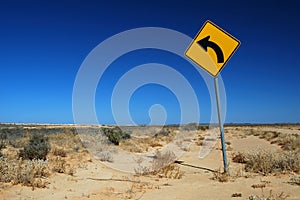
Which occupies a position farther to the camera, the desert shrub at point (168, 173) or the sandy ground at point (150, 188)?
the desert shrub at point (168, 173)

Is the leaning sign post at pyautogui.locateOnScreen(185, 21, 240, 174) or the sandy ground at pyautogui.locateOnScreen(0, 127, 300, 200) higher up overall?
the leaning sign post at pyautogui.locateOnScreen(185, 21, 240, 174)

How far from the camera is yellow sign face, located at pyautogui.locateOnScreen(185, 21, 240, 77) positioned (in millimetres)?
8164

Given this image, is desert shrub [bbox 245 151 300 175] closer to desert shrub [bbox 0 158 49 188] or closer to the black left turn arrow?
the black left turn arrow

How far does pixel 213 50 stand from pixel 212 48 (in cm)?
6

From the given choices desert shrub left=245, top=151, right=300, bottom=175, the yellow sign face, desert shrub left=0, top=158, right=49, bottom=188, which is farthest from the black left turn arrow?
desert shrub left=0, top=158, right=49, bottom=188

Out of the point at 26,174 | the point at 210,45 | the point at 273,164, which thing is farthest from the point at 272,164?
the point at 26,174

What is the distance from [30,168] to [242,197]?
5.34 metres

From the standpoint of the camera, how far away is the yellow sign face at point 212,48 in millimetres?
8164

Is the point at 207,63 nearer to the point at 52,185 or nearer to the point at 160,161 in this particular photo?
the point at 160,161

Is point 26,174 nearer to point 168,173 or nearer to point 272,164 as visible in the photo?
point 168,173

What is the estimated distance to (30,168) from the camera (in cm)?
832

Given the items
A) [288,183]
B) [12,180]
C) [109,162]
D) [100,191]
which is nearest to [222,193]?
[288,183]

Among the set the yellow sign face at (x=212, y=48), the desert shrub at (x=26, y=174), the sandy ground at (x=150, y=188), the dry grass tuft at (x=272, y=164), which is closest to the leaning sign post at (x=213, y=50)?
the yellow sign face at (x=212, y=48)

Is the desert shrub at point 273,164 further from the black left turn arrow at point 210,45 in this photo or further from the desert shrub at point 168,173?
the black left turn arrow at point 210,45
